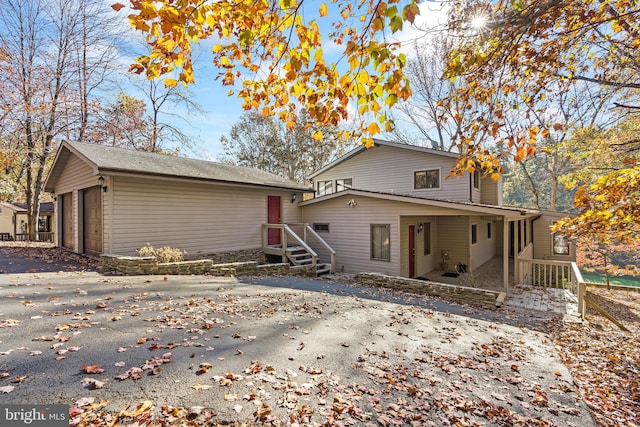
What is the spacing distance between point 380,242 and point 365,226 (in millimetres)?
910

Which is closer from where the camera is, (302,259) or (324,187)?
(302,259)

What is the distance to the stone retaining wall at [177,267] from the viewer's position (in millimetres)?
8078

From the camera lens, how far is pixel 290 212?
14.8 metres

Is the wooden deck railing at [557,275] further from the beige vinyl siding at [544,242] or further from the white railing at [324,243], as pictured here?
the white railing at [324,243]

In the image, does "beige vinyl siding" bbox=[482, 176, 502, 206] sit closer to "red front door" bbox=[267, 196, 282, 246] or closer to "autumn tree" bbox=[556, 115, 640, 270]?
"red front door" bbox=[267, 196, 282, 246]

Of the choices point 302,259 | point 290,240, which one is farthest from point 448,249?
point 290,240

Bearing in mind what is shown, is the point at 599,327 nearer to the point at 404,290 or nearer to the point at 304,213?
the point at 404,290

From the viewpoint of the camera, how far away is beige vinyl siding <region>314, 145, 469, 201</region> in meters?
14.2

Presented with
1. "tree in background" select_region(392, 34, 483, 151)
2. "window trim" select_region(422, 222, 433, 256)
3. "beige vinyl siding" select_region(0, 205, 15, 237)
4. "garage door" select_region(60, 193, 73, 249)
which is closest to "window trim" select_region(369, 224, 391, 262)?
"window trim" select_region(422, 222, 433, 256)

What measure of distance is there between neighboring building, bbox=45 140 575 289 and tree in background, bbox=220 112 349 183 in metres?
11.9

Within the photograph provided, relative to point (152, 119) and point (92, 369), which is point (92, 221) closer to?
point (92, 369)

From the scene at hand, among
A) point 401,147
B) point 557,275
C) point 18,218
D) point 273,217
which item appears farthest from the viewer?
point 18,218

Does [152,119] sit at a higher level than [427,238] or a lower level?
higher

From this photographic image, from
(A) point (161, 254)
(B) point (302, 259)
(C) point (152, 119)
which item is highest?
(C) point (152, 119)
